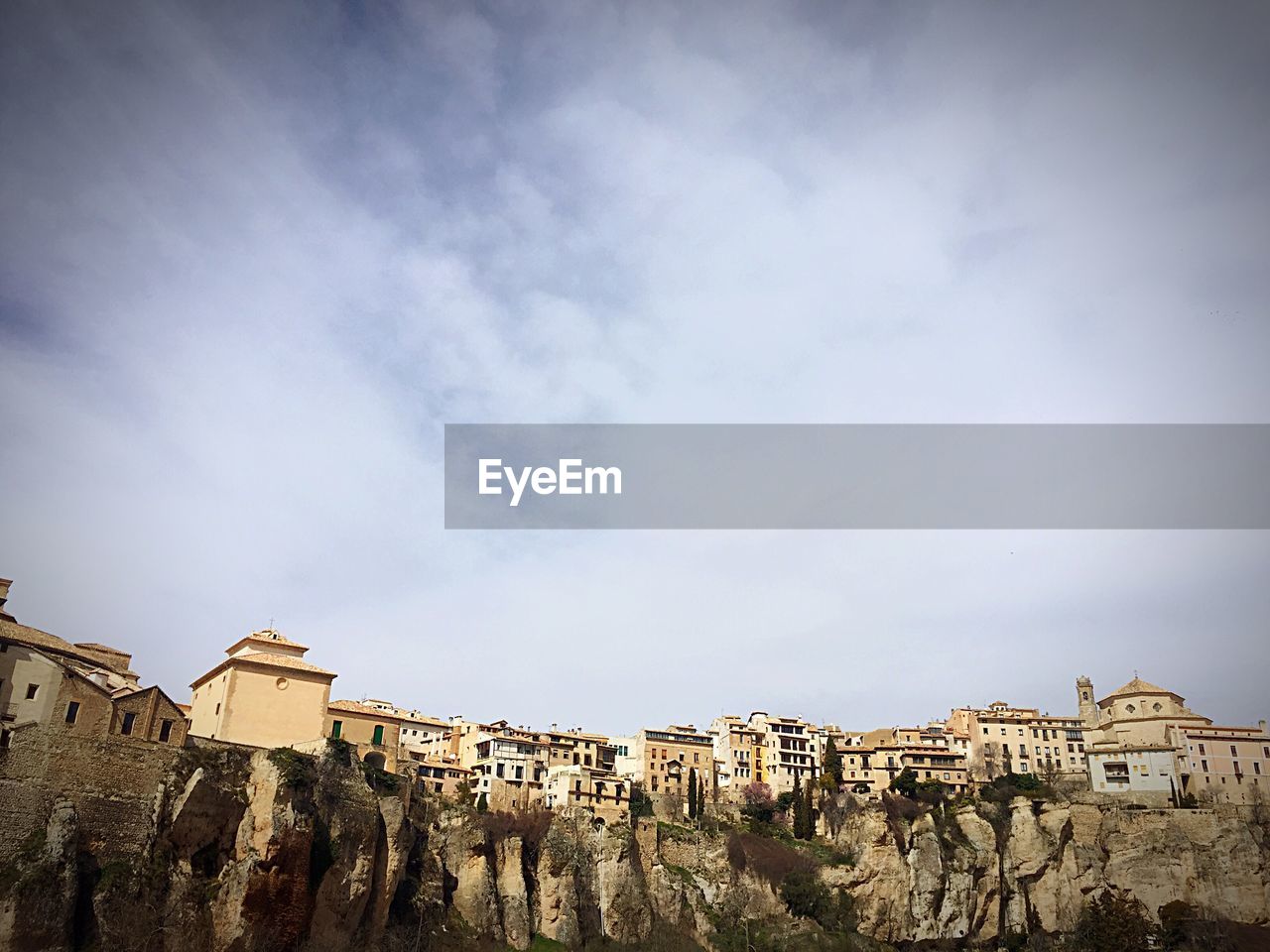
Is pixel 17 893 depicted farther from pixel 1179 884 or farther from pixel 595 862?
pixel 1179 884

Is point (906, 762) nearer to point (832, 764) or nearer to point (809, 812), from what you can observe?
point (832, 764)

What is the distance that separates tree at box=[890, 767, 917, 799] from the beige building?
38.0m

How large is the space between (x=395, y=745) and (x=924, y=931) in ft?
101

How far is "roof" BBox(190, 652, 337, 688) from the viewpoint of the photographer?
159ft

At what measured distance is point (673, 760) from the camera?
73.7 m

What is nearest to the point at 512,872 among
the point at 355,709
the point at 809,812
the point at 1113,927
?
the point at 355,709

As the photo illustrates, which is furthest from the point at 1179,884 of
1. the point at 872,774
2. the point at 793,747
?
the point at 793,747

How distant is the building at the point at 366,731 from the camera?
52.3m

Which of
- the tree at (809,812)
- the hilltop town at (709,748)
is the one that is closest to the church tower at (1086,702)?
the hilltop town at (709,748)

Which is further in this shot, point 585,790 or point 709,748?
point 709,748

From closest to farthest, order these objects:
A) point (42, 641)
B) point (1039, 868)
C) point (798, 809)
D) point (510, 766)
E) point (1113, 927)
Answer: point (42, 641), point (1113, 927), point (1039, 868), point (510, 766), point (798, 809)

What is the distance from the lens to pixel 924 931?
60562mm

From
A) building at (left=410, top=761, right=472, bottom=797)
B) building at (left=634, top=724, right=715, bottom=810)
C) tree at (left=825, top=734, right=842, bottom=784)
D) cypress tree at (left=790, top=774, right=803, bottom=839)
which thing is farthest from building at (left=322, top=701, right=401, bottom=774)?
tree at (left=825, top=734, right=842, bottom=784)

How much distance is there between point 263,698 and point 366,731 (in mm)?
7836
